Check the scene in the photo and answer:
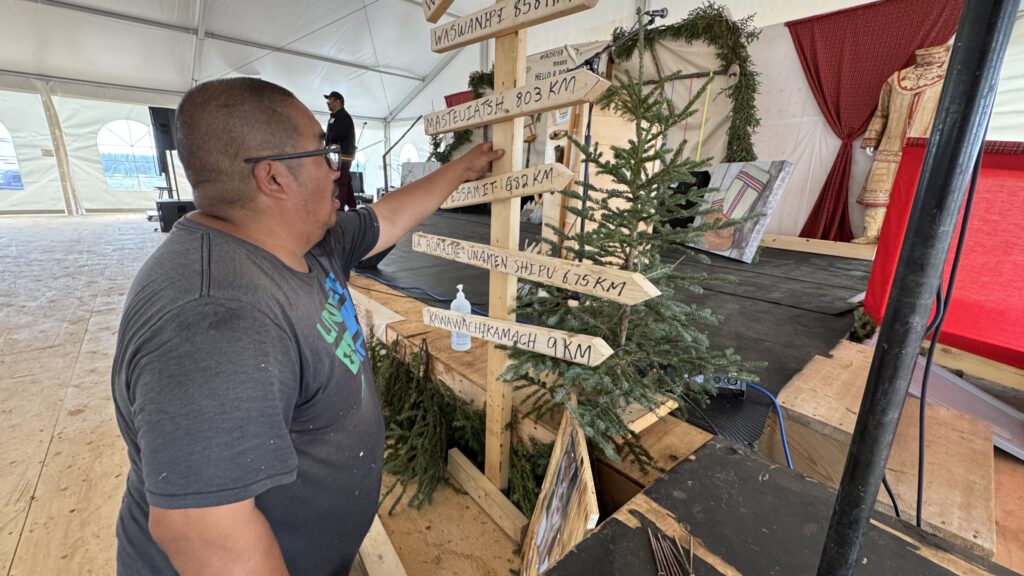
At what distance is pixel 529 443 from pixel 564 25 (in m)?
7.28

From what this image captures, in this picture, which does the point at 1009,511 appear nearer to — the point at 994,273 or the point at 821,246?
the point at 994,273

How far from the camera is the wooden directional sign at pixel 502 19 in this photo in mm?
766

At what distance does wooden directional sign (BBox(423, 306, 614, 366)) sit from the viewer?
2.64 feet

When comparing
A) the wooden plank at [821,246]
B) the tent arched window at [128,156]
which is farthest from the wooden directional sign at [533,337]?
the tent arched window at [128,156]

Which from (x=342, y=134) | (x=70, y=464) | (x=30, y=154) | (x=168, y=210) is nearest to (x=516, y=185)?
(x=70, y=464)

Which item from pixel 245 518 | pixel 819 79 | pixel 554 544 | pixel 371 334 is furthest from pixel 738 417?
pixel 819 79

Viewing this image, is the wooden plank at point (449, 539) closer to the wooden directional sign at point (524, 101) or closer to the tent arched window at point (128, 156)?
the wooden directional sign at point (524, 101)

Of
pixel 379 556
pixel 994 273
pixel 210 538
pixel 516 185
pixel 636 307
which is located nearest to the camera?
pixel 210 538

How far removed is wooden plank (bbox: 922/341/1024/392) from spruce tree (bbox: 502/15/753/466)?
52.1 inches

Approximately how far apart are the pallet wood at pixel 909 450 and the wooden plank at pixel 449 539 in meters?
0.91

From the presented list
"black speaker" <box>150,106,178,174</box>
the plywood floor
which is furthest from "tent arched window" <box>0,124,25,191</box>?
the plywood floor

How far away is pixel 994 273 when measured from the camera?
1.49 metres

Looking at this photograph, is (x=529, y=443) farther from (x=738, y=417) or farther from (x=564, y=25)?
(x=564, y=25)

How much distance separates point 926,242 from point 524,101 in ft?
2.34
